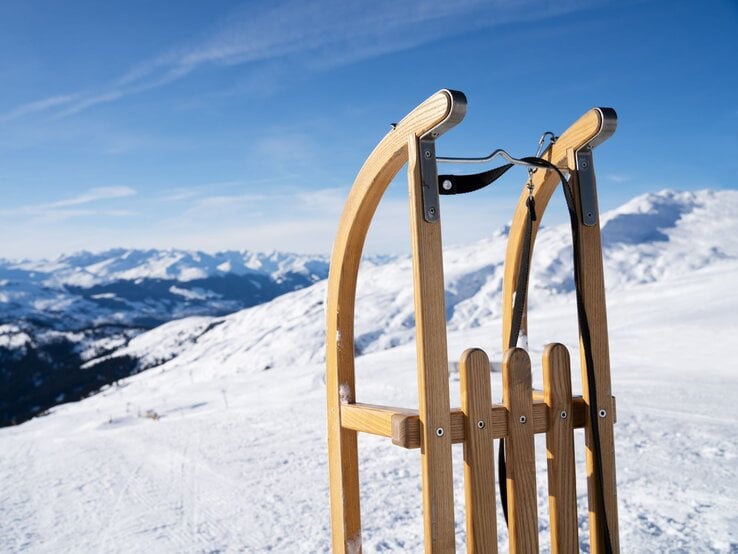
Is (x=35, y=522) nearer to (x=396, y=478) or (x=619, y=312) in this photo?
(x=396, y=478)

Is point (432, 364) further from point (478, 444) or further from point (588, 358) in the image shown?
point (588, 358)

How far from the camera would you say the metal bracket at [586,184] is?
2828mm

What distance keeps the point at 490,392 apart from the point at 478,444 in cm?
22

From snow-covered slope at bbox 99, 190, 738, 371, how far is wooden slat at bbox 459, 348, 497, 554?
49.2 m

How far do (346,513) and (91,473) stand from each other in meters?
7.52

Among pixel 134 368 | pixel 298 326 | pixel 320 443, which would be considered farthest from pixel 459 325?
pixel 134 368

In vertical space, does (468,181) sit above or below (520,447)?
above

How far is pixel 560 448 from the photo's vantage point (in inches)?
109

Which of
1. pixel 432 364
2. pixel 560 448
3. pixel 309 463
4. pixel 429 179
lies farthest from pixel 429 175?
pixel 309 463

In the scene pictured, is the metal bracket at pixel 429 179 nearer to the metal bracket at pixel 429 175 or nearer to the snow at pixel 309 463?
the metal bracket at pixel 429 175

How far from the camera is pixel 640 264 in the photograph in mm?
75875

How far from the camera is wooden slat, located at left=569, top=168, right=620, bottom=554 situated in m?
2.80

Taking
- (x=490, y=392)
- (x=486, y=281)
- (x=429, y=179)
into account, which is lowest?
(x=490, y=392)

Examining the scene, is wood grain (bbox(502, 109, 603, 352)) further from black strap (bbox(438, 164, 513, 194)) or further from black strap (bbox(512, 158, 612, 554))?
black strap (bbox(438, 164, 513, 194))
